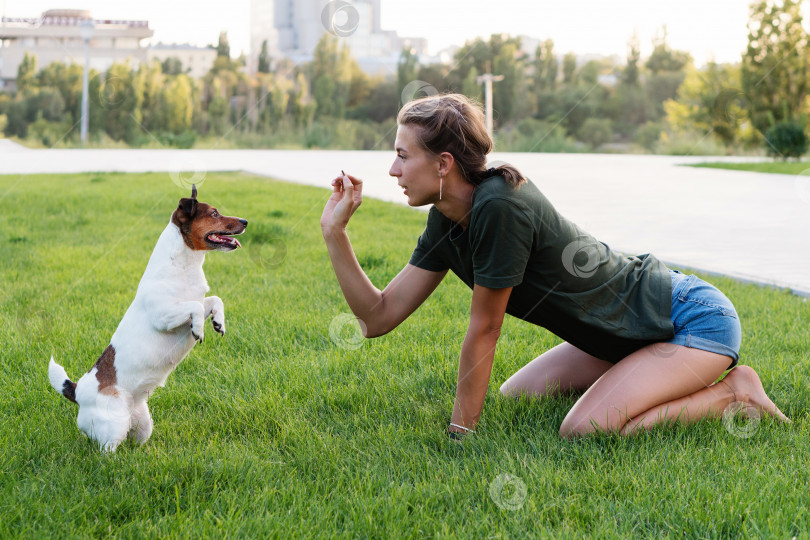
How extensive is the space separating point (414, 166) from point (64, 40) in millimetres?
44563

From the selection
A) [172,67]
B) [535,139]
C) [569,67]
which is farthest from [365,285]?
[569,67]

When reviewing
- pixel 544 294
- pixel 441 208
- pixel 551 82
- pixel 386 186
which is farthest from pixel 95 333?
pixel 551 82

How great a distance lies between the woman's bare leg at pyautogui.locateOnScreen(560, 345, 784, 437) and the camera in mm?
2990

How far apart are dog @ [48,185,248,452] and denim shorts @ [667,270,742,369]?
6.08 feet

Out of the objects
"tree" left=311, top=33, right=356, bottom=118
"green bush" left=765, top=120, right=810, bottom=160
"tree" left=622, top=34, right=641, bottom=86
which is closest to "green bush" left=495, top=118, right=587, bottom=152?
"tree" left=311, top=33, right=356, bottom=118

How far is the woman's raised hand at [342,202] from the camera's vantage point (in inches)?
117

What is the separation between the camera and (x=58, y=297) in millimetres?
5254

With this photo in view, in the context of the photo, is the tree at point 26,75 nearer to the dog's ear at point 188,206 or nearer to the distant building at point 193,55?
the distant building at point 193,55

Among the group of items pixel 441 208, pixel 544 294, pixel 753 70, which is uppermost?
pixel 753 70

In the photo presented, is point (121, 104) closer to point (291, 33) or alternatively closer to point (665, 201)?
point (291, 33)

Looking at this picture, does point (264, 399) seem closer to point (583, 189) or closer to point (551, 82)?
point (583, 189)

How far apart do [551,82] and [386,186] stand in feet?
91.1

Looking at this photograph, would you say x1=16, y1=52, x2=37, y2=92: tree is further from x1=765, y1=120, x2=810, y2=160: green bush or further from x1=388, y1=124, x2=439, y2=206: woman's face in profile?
x1=388, y1=124, x2=439, y2=206: woman's face in profile

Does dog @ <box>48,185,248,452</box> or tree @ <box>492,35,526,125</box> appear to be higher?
tree @ <box>492,35,526,125</box>
